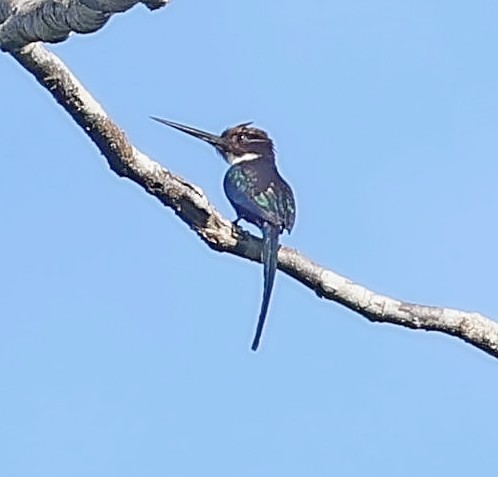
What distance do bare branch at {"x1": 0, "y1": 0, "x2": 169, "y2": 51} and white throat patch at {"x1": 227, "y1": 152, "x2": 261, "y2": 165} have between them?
13.6 feet

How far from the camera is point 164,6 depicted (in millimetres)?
2586

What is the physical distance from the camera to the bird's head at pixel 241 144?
292 inches

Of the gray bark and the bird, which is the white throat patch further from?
the gray bark

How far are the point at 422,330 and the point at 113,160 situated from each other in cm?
121

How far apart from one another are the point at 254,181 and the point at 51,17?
13.6 ft

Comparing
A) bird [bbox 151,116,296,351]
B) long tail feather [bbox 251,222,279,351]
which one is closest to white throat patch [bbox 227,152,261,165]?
bird [bbox 151,116,296,351]

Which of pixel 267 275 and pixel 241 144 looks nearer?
pixel 267 275

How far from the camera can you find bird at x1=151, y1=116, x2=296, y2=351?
630 cm

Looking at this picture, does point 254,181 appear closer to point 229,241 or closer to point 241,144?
point 241,144

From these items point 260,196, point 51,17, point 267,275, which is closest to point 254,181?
point 260,196

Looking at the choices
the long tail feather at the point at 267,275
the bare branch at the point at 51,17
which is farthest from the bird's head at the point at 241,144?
the bare branch at the point at 51,17

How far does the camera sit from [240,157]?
741 centimetres

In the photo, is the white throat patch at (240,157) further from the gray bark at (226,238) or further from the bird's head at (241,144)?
the gray bark at (226,238)

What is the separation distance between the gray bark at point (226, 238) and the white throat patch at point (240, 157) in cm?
248
